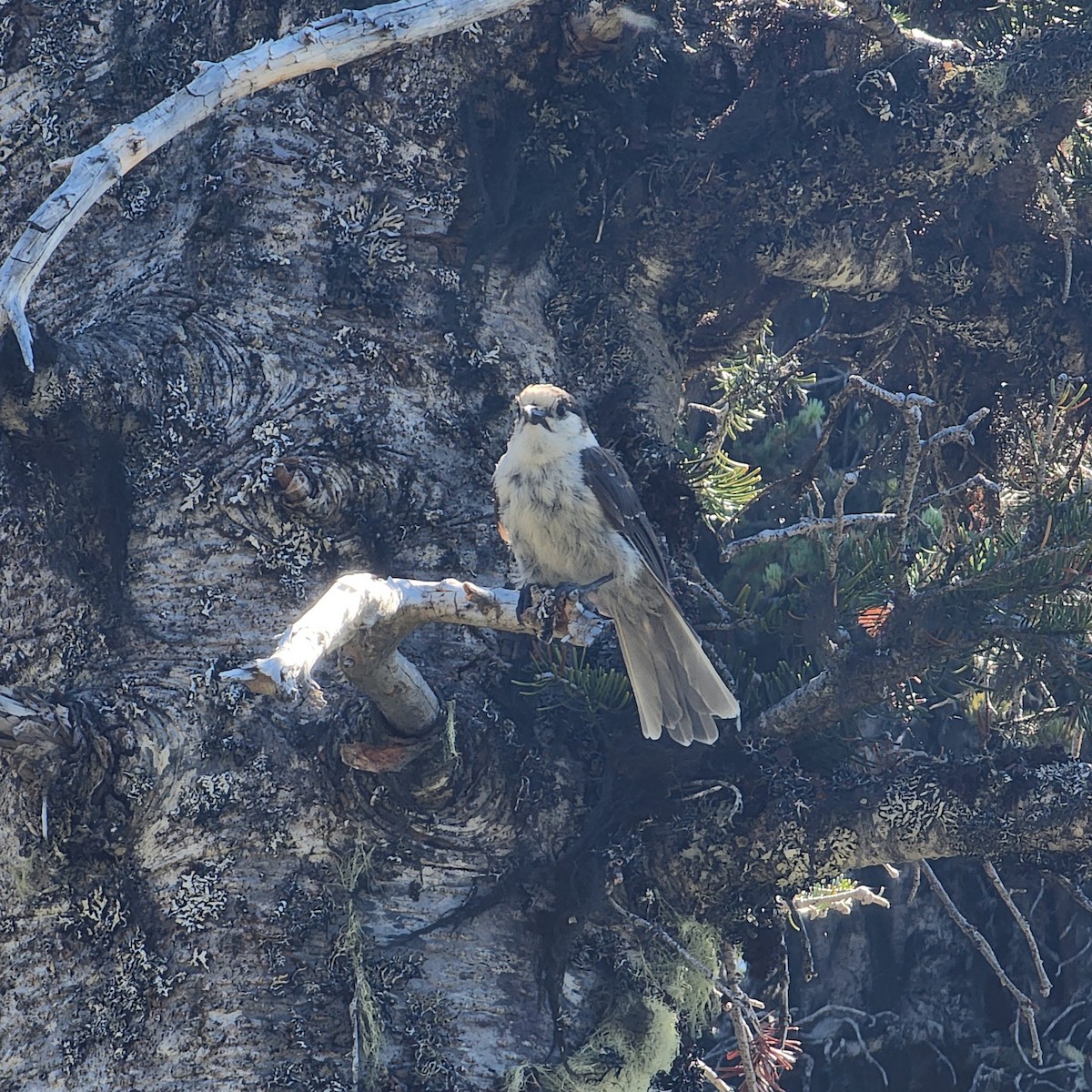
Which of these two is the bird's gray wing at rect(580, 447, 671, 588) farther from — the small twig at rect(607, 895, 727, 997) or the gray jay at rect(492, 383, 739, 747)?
the small twig at rect(607, 895, 727, 997)

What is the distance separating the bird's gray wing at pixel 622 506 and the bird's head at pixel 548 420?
96mm

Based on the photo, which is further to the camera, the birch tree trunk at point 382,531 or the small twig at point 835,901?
the small twig at point 835,901

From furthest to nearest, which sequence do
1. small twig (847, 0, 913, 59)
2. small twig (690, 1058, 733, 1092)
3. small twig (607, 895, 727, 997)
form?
small twig (847, 0, 913, 59) → small twig (690, 1058, 733, 1092) → small twig (607, 895, 727, 997)

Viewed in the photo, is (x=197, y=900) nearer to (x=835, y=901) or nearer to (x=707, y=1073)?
(x=707, y=1073)

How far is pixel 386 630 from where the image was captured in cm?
342

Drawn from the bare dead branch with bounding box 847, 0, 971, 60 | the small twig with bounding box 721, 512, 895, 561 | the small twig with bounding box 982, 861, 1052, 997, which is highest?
the bare dead branch with bounding box 847, 0, 971, 60

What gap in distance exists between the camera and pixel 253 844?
405cm

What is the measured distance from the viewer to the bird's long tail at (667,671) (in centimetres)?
459

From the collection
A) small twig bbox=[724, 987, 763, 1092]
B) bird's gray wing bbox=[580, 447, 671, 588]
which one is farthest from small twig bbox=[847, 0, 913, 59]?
small twig bbox=[724, 987, 763, 1092]

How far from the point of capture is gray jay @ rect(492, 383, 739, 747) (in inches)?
187

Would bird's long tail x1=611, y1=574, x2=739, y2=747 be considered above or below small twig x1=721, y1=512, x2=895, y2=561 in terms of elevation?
Answer: below

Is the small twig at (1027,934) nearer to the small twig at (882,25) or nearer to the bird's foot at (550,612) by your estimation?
the bird's foot at (550,612)

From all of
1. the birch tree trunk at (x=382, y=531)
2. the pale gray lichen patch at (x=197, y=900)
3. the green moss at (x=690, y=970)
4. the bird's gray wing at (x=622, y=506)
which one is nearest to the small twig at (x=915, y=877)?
the birch tree trunk at (x=382, y=531)

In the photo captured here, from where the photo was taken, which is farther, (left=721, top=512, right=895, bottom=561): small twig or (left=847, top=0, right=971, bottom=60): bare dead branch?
(left=847, top=0, right=971, bottom=60): bare dead branch
